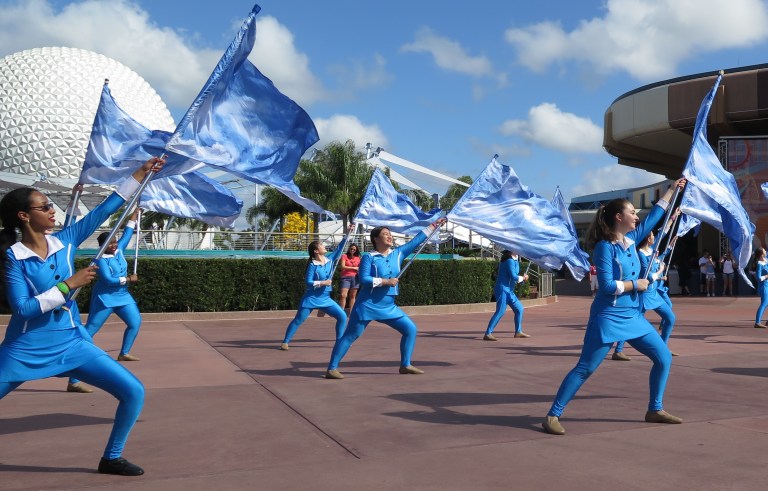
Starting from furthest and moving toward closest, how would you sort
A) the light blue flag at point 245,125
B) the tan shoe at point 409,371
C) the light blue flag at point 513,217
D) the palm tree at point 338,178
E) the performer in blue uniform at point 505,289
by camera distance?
the palm tree at point 338,178 < the performer in blue uniform at point 505,289 < the light blue flag at point 513,217 < the tan shoe at point 409,371 < the light blue flag at point 245,125

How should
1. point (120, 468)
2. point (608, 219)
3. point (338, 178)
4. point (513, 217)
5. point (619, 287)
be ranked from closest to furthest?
point (120, 468)
point (619, 287)
point (608, 219)
point (513, 217)
point (338, 178)

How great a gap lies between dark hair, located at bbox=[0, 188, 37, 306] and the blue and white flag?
817 cm

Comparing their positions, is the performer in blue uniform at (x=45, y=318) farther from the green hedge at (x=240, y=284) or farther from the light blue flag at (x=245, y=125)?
the green hedge at (x=240, y=284)

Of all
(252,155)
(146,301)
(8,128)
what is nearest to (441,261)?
(146,301)

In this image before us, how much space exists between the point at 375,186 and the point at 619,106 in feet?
78.9

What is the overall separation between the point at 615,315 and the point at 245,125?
3523 mm

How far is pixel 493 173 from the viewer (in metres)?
10.6

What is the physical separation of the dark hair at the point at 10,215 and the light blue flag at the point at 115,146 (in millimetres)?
2529

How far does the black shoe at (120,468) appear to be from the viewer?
4.63 metres

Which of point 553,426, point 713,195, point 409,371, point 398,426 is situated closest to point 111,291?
point 409,371

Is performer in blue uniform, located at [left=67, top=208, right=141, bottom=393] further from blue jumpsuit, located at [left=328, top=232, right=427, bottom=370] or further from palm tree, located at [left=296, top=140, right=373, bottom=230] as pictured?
palm tree, located at [left=296, top=140, right=373, bottom=230]

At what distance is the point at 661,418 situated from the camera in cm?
593

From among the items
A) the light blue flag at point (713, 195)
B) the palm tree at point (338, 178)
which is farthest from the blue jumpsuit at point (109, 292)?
the palm tree at point (338, 178)

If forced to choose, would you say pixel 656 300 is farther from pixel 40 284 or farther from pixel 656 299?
pixel 40 284
